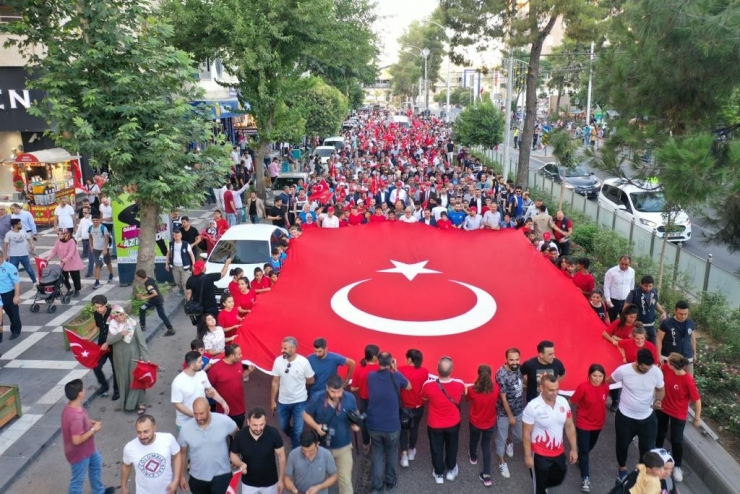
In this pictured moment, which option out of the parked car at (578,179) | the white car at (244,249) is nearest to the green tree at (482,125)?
the parked car at (578,179)

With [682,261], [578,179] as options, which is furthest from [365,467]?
[578,179]

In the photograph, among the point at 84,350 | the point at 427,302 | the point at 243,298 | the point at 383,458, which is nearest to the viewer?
the point at 383,458

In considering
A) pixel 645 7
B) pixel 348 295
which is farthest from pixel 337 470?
pixel 645 7

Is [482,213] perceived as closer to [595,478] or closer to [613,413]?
[613,413]

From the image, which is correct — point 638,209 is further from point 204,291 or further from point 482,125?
point 204,291

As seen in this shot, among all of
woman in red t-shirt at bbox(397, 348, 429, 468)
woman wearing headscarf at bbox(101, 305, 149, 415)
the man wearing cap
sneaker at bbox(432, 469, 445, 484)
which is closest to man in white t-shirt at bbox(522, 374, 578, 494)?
sneaker at bbox(432, 469, 445, 484)
